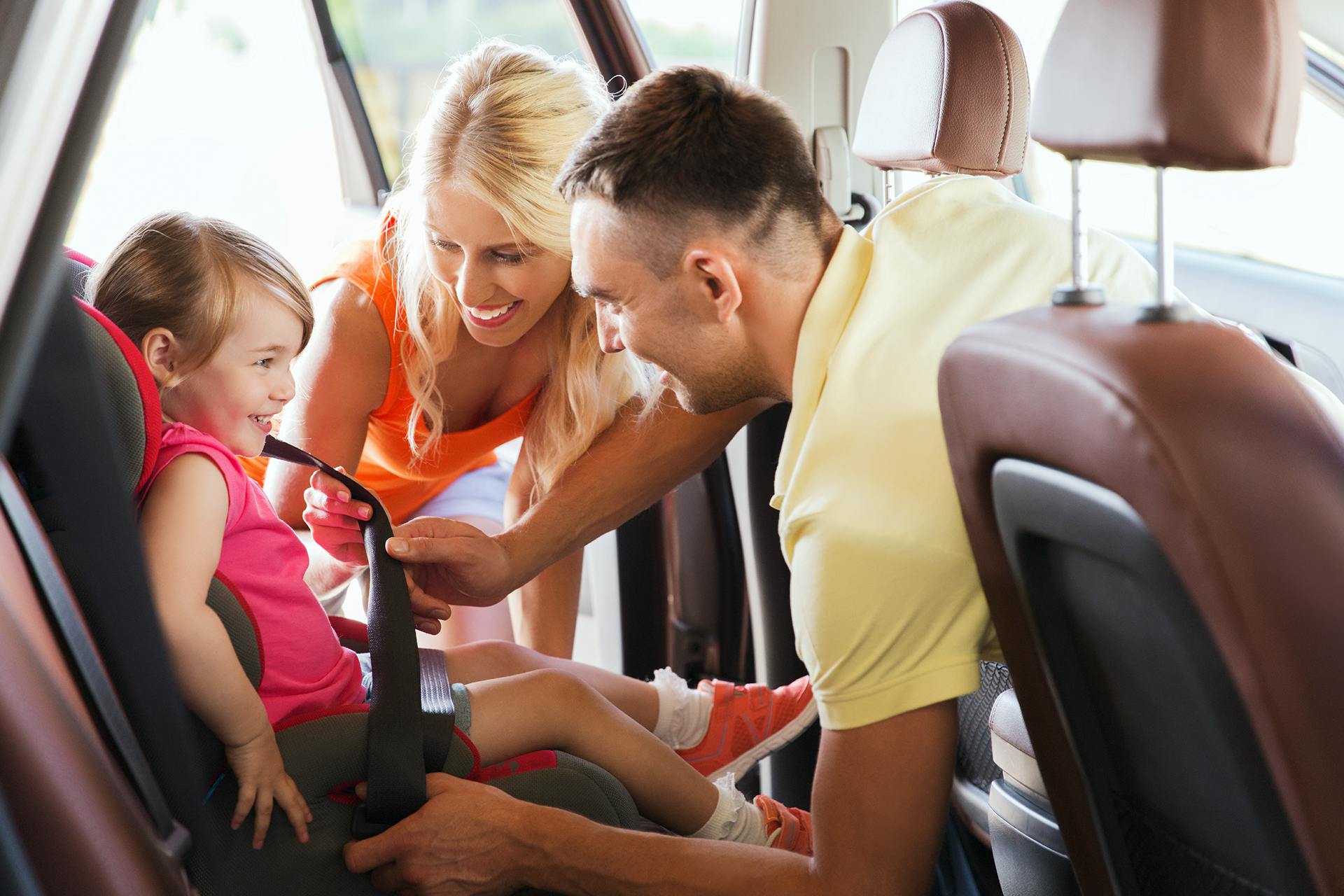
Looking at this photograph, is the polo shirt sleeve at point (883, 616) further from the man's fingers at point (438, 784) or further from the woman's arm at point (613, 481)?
the woman's arm at point (613, 481)

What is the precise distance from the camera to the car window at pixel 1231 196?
2.19m

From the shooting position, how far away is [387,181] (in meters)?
3.58

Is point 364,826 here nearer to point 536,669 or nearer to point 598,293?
point 536,669

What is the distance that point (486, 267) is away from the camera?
1.87 meters

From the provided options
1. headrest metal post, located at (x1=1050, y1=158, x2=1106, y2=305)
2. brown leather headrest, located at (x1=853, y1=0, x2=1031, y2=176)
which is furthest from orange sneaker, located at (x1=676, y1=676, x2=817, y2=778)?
headrest metal post, located at (x1=1050, y1=158, x2=1106, y2=305)

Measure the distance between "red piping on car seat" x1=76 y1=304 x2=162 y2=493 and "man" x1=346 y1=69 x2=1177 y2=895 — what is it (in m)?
0.48

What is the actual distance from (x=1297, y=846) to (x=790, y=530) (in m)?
0.53

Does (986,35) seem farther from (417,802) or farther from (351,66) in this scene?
(351,66)

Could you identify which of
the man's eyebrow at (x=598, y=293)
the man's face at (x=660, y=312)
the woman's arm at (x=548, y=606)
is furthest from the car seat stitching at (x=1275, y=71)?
the woman's arm at (x=548, y=606)

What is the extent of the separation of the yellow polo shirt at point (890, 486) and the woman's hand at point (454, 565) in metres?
0.65

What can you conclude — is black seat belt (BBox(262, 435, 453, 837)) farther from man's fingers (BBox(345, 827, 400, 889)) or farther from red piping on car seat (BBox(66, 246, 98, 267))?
red piping on car seat (BBox(66, 246, 98, 267))

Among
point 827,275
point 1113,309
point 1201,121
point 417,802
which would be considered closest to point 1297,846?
point 1113,309

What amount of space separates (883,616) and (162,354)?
82 cm

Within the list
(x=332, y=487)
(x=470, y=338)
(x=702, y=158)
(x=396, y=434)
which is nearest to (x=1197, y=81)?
(x=702, y=158)
